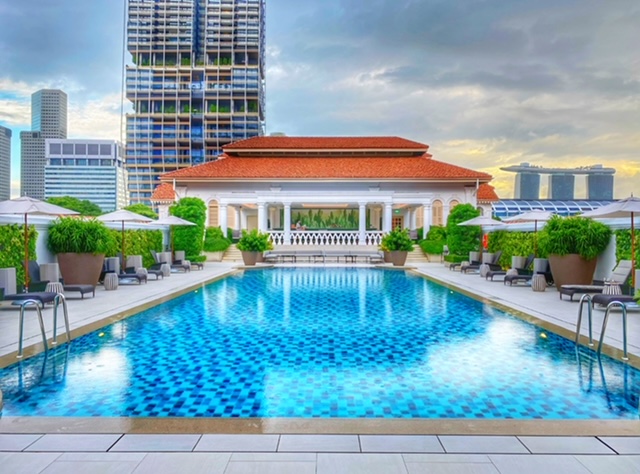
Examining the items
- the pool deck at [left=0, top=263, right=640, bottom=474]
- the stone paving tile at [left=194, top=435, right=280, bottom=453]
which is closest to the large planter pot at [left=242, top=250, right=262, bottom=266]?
the pool deck at [left=0, top=263, right=640, bottom=474]

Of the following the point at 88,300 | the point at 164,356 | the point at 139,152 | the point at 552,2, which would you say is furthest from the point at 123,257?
the point at 139,152

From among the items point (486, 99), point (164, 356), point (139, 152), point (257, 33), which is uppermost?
point (257, 33)

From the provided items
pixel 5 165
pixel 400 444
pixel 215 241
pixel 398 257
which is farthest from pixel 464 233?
pixel 400 444

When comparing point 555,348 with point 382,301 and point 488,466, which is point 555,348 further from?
point 382,301

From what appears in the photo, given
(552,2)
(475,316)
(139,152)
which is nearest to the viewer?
(475,316)

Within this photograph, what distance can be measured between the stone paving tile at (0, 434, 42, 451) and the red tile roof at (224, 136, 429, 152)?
94.5ft

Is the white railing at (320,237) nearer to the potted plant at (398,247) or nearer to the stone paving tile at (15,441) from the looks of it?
the potted plant at (398,247)

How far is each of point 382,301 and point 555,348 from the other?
518 cm

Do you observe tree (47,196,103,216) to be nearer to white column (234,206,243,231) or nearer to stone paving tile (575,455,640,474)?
white column (234,206,243,231)

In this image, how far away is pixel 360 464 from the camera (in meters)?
2.97

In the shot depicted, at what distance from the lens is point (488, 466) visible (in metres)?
2.95

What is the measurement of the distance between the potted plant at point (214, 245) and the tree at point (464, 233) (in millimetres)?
12614

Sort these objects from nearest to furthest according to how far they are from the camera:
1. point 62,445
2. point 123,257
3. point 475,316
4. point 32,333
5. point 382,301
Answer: point 62,445
point 32,333
point 475,316
point 382,301
point 123,257

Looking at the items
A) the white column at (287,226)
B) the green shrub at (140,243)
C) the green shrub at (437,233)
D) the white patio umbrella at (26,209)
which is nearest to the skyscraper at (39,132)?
the white column at (287,226)
